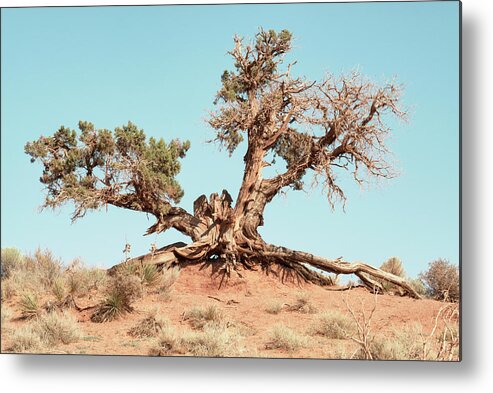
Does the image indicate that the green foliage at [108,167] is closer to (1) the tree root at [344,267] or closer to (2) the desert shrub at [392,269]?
(1) the tree root at [344,267]

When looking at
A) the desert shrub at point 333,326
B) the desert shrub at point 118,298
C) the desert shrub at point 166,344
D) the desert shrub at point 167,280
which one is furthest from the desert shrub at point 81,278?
the desert shrub at point 333,326

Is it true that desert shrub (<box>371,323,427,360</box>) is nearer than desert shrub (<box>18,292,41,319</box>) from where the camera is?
Yes

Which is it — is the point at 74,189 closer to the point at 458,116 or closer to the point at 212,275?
the point at 212,275

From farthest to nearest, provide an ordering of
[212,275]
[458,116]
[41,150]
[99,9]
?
[212,275], [41,150], [99,9], [458,116]

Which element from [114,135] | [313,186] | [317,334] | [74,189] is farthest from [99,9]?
[317,334]

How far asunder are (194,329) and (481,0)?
5.38 metres

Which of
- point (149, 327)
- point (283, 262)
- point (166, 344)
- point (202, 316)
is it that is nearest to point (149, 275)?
point (202, 316)

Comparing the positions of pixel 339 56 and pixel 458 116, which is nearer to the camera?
pixel 458 116

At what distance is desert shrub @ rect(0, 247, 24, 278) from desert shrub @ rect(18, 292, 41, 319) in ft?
1.55

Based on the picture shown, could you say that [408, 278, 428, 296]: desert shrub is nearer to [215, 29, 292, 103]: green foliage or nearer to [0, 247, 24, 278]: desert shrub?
[215, 29, 292, 103]: green foliage

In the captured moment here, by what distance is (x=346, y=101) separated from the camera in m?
13.4

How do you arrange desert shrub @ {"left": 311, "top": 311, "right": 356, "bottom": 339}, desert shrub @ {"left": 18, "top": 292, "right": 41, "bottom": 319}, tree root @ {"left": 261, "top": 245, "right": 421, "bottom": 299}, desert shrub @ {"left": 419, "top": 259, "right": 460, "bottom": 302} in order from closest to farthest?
desert shrub @ {"left": 419, "top": 259, "right": 460, "bottom": 302}
desert shrub @ {"left": 311, "top": 311, "right": 356, "bottom": 339}
desert shrub @ {"left": 18, "top": 292, "right": 41, "bottom": 319}
tree root @ {"left": 261, "top": 245, "right": 421, "bottom": 299}

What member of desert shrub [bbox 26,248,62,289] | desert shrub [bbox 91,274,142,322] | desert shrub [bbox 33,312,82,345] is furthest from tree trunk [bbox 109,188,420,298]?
desert shrub [bbox 33,312,82,345]

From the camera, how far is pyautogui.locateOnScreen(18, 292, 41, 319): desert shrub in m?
11.8
